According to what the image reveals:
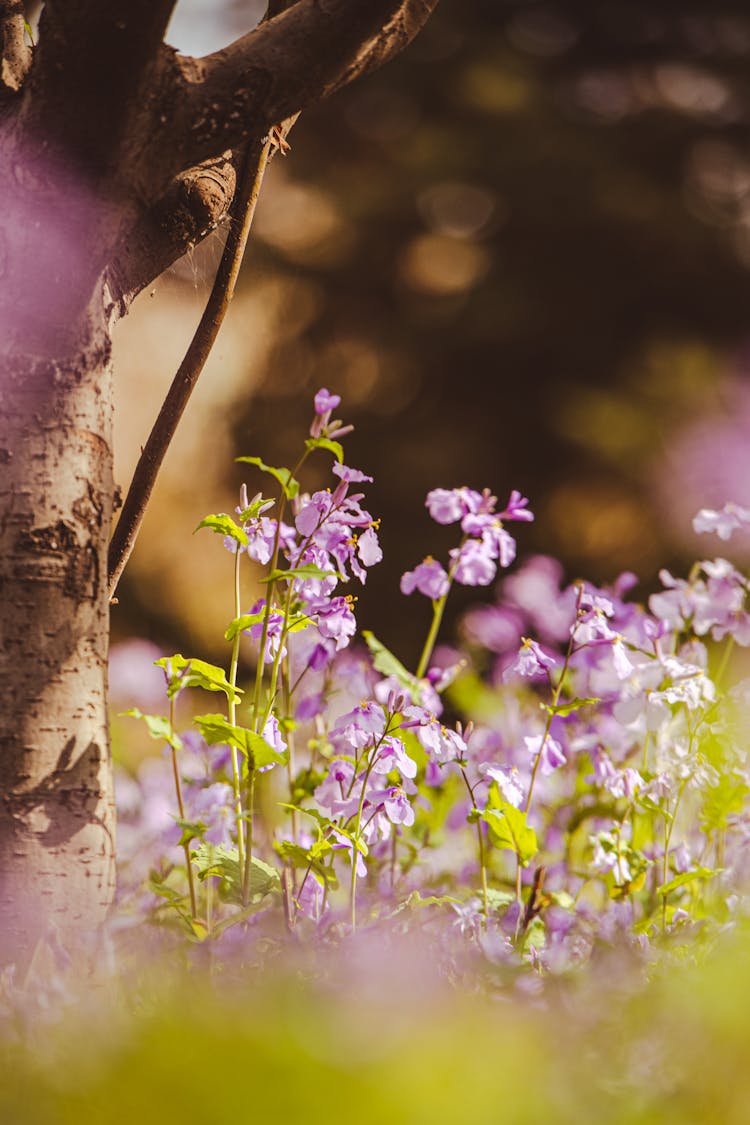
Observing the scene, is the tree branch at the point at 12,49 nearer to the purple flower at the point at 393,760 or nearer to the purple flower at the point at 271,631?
the purple flower at the point at 271,631

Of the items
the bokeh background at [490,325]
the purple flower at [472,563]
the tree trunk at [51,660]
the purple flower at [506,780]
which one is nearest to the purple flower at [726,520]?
the purple flower at [472,563]

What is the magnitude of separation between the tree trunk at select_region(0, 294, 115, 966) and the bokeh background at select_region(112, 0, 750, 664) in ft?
13.4

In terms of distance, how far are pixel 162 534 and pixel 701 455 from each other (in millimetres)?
3077

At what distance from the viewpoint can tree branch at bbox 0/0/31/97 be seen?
51.6 inches

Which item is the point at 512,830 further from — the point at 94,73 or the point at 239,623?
the point at 94,73

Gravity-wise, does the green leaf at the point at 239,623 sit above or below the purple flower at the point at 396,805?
above

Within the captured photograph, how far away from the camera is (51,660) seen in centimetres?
119

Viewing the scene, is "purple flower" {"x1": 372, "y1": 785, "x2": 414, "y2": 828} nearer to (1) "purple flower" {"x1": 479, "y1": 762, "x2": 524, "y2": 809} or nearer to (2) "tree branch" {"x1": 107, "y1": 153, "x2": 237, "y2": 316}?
(1) "purple flower" {"x1": 479, "y1": 762, "x2": 524, "y2": 809}

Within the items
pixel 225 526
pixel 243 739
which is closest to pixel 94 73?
pixel 225 526

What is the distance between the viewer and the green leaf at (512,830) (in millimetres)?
1378

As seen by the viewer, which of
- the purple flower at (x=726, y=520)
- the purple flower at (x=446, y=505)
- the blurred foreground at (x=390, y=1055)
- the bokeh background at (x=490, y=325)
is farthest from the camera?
the bokeh background at (x=490, y=325)

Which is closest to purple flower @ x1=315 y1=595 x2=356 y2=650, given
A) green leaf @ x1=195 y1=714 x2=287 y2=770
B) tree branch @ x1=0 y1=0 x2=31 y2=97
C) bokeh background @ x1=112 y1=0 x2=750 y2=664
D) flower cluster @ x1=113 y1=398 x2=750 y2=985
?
flower cluster @ x1=113 y1=398 x2=750 y2=985

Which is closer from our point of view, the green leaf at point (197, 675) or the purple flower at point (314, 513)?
the green leaf at point (197, 675)

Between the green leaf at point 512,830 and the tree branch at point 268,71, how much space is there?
0.97 meters
